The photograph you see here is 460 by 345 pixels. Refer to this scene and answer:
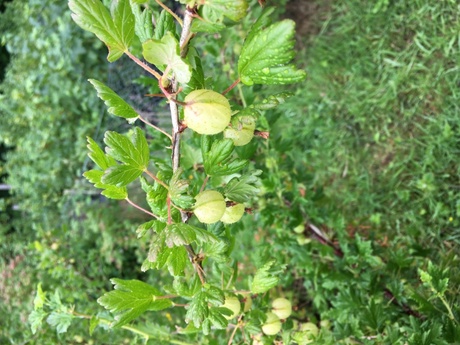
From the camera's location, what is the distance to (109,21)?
657mm

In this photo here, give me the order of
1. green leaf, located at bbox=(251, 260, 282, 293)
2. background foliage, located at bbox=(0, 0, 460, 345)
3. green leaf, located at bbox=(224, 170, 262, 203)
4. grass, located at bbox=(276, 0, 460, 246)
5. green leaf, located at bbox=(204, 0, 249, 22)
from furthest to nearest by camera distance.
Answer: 1. grass, located at bbox=(276, 0, 460, 246)
2. background foliage, located at bbox=(0, 0, 460, 345)
3. green leaf, located at bbox=(251, 260, 282, 293)
4. green leaf, located at bbox=(224, 170, 262, 203)
5. green leaf, located at bbox=(204, 0, 249, 22)

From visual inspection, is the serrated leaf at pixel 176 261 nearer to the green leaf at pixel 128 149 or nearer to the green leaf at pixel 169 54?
the green leaf at pixel 128 149

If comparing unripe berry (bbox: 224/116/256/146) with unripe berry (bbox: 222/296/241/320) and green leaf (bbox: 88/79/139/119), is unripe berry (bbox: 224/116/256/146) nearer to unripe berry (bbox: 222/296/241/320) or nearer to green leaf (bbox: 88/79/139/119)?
green leaf (bbox: 88/79/139/119)

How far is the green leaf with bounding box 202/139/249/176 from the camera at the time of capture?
31.3 inches

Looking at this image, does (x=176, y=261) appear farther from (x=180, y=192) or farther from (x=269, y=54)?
(x=269, y=54)

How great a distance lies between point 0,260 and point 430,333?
9.92ft

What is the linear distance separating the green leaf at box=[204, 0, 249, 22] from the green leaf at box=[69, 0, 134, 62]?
0.15 metres

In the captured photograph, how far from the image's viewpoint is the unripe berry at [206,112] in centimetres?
66

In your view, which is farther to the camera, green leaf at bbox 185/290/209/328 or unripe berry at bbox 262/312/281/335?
unripe berry at bbox 262/312/281/335

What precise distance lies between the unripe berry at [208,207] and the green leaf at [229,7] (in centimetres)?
31

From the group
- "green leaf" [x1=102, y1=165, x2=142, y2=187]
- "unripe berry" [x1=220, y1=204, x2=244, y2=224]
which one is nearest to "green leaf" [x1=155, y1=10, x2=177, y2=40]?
"green leaf" [x1=102, y1=165, x2=142, y2=187]

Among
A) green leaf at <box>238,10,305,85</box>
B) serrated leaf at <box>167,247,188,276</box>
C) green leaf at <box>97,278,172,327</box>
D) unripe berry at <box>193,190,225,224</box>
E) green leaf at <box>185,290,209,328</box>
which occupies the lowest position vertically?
green leaf at <box>97,278,172,327</box>

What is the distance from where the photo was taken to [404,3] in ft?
7.14

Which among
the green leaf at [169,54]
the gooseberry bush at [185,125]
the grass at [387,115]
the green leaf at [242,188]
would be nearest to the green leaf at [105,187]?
the gooseberry bush at [185,125]
